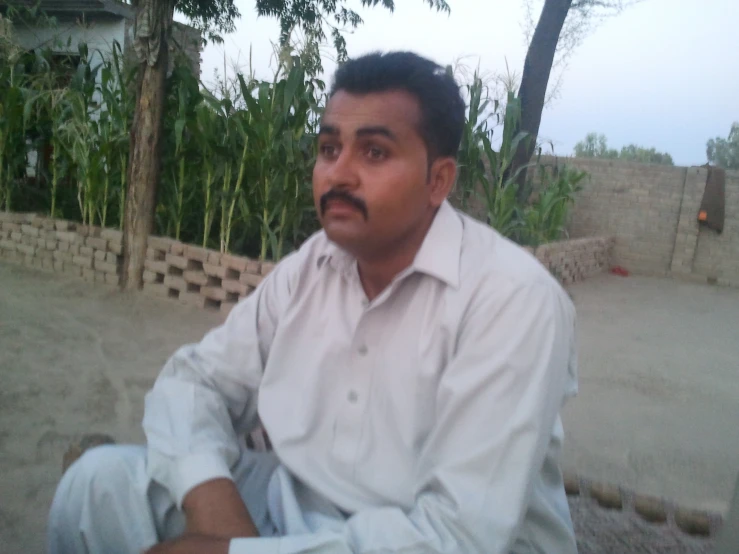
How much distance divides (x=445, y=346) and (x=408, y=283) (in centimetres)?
17

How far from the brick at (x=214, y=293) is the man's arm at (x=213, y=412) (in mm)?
2990

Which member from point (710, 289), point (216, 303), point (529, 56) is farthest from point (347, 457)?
point (710, 289)

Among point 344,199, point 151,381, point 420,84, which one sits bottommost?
point 151,381

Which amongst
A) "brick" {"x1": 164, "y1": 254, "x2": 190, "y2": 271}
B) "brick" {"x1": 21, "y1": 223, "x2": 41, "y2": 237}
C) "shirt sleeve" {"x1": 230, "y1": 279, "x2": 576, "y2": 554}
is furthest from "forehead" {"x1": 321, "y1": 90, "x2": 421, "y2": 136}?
"brick" {"x1": 21, "y1": 223, "x2": 41, "y2": 237}

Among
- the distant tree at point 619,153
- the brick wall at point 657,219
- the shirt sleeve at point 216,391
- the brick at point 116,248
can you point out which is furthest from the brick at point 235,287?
the distant tree at point 619,153

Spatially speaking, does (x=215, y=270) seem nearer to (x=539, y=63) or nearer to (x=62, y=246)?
(x=62, y=246)

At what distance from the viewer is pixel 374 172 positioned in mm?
1270

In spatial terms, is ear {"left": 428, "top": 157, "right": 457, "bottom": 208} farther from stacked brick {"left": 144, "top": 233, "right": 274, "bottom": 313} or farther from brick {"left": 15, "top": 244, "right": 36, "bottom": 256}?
brick {"left": 15, "top": 244, "right": 36, "bottom": 256}

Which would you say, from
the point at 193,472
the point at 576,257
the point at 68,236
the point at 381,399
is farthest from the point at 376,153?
the point at 576,257

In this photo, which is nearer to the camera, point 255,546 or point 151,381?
point 255,546

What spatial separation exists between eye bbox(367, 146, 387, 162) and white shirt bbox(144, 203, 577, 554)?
178mm

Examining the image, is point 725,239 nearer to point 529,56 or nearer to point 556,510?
point 529,56

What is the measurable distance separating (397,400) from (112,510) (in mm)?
593

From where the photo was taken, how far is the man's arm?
1226mm
